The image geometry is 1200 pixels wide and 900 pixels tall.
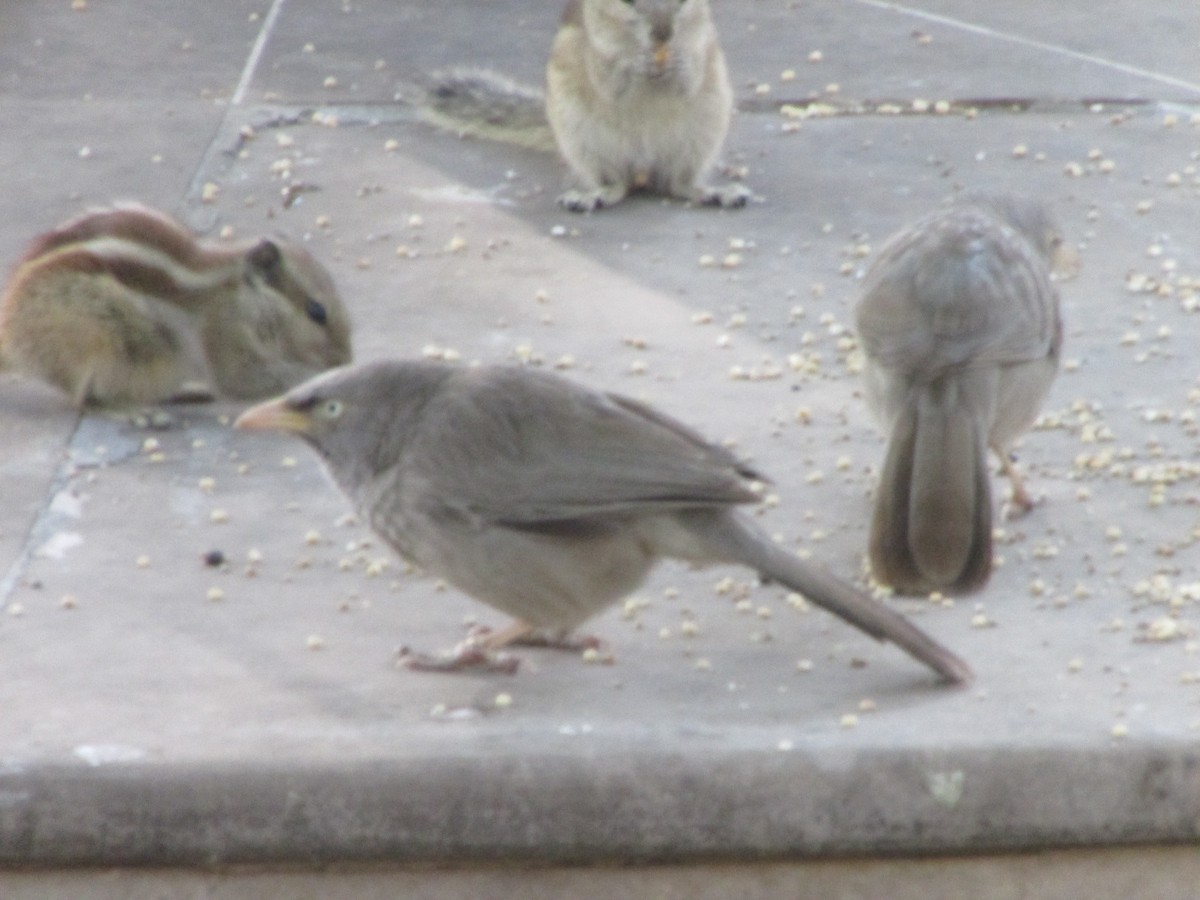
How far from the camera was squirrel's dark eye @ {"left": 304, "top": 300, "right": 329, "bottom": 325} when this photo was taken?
5.79 meters

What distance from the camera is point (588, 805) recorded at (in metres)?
3.88

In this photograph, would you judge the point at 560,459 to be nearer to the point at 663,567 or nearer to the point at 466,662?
the point at 466,662

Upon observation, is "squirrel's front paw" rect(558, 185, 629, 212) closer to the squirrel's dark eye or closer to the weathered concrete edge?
the squirrel's dark eye

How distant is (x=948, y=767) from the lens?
3.90 metres

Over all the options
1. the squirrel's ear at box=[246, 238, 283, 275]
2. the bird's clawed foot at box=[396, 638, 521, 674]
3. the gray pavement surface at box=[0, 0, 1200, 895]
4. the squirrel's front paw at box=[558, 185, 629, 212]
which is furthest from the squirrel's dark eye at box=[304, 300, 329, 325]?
the squirrel's front paw at box=[558, 185, 629, 212]

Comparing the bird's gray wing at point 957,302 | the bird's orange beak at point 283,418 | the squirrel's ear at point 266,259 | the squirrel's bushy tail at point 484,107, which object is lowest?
the squirrel's bushy tail at point 484,107

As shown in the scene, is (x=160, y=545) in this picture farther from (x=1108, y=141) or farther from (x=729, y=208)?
(x=1108, y=141)

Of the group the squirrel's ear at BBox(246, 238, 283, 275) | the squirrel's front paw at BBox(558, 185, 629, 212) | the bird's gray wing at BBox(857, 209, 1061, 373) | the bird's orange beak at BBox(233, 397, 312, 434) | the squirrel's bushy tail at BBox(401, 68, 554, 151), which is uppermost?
the bird's gray wing at BBox(857, 209, 1061, 373)

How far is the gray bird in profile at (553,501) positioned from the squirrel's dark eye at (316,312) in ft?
4.92

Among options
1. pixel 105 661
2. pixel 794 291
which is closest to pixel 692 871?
pixel 105 661

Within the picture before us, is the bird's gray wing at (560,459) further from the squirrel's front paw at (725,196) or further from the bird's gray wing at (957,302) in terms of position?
the squirrel's front paw at (725,196)

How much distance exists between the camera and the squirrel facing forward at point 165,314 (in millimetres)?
5777

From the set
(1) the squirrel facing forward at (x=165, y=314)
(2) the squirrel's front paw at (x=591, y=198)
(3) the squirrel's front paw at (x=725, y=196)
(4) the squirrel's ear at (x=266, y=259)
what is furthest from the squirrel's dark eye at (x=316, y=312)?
(3) the squirrel's front paw at (x=725, y=196)

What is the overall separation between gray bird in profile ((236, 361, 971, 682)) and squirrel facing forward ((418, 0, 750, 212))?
3274mm
